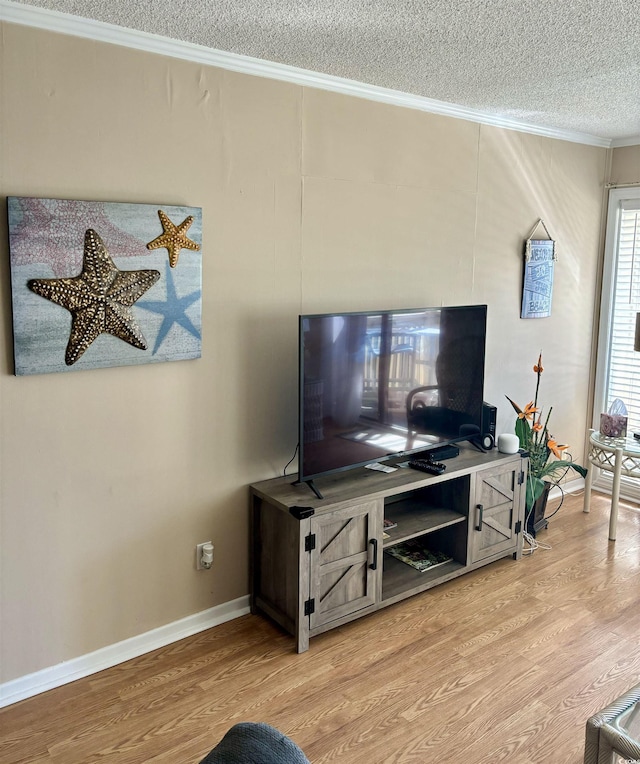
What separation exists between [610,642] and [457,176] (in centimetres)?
243

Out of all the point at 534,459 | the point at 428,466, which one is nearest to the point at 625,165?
the point at 534,459

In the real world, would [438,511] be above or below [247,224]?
below

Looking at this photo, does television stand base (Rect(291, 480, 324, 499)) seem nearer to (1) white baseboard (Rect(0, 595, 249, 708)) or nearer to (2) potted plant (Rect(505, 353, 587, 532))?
(1) white baseboard (Rect(0, 595, 249, 708))

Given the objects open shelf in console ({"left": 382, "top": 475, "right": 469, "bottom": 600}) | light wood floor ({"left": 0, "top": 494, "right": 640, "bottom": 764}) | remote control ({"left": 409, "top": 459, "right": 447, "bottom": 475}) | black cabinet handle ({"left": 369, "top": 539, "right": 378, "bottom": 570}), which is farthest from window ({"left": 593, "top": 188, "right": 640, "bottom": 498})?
black cabinet handle ({"left": 369, "top": 539, "right": 378, "bottom": 570})

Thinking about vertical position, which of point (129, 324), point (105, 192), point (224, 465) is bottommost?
point (224, 465)

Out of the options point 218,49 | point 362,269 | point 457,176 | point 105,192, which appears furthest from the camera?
point 457,176

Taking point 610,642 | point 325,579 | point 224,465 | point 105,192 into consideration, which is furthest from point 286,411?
point 610,642

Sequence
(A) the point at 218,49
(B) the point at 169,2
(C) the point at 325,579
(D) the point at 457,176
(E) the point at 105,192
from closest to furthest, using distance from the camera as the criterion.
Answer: (B) the point at 169,2, (E) the point at 105,192, (A) the point at 218,49, (C) the point at 325,579, (D) the point at 457,176

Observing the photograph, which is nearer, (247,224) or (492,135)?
(247,224)

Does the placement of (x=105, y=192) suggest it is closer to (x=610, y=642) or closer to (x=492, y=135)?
(x=492, y=135)

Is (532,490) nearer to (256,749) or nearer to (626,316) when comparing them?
(626,316)

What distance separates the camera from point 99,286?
2.41m

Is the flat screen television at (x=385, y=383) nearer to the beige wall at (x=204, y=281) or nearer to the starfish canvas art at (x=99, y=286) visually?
the beige wall at (x=204, y=281)

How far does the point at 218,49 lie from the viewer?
2629mm
